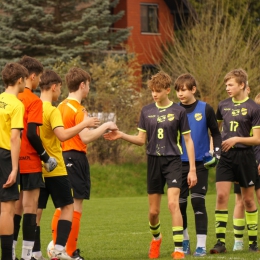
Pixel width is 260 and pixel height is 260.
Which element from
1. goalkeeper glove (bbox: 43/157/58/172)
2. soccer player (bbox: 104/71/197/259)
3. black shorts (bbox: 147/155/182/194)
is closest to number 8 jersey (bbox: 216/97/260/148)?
soccer player (bbox: 104/71/197/259)

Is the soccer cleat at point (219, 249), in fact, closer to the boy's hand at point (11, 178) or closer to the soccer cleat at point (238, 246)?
the soccer cleat at point (238, 246)

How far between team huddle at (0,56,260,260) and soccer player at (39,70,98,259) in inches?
0.4

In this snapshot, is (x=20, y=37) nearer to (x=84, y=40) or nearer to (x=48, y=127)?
(x=84, y=40)

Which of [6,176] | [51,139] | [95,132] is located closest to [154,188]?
[95,132]

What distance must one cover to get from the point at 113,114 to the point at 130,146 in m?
2.05

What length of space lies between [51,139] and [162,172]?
A: 1.50 m

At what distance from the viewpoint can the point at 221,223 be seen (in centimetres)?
1058

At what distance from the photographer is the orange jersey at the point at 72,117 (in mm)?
9555

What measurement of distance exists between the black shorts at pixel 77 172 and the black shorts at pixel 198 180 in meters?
1.39

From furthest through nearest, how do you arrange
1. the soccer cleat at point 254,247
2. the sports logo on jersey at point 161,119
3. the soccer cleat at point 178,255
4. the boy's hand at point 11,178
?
the soccer cleat at point 254,247, the sports logo on jersey at point 161,119, the soccer cleat at point 178,255, the boy's hand at point 11,178

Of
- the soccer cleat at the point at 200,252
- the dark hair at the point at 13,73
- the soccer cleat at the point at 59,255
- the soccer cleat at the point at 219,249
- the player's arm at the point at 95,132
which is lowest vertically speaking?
the soccer cleat at the point at 219,249

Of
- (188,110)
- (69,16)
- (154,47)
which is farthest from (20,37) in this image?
(188,110)

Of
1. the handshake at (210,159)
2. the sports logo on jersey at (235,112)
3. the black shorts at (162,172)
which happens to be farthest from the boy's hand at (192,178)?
the sports logo on jersey at (235,112)

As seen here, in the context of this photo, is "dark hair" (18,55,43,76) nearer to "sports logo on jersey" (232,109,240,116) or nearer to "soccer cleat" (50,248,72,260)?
"soccer cleat" (50,248,72,260)
